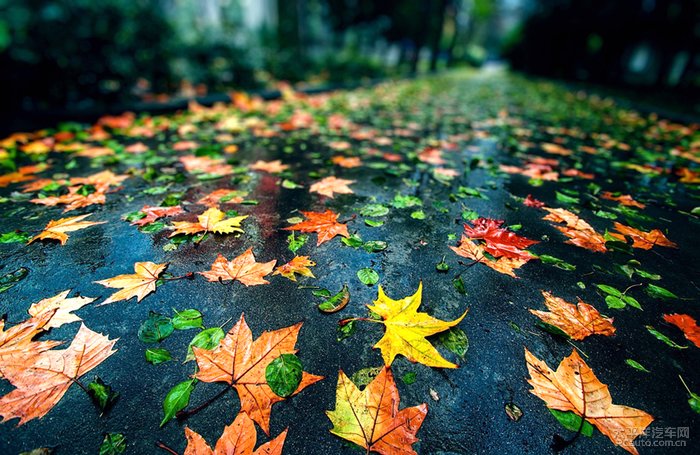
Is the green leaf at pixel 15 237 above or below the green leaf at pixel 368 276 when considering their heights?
below

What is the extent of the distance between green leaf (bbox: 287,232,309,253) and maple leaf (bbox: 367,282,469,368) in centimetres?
56

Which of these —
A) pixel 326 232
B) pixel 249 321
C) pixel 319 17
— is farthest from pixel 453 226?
pixel 319 17

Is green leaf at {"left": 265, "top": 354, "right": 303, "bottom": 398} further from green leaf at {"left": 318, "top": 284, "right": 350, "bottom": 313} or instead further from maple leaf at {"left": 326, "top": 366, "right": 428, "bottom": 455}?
green leaf at {"left": 318, "top": 284, "right": 350, "bottom": 313}

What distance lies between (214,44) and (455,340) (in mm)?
6829

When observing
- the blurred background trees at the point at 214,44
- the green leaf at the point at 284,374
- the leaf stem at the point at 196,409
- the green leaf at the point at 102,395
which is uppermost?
the blurred background trees at the point at 214,44

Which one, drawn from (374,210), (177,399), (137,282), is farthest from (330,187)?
(177,399)

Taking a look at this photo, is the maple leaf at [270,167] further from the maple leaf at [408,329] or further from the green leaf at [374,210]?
the maple leaf at [408,329]

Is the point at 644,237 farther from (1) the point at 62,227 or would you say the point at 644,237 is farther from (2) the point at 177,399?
(1) the point at 62,227

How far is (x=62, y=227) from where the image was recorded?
5.70ft

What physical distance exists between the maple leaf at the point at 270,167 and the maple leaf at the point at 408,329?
1863 mm

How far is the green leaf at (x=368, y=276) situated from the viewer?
141 cm

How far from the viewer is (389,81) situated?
1229 centimetres

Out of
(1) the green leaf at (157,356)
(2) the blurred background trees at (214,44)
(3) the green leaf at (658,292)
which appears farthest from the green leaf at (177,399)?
(2) the blurred background trees at (214,44)

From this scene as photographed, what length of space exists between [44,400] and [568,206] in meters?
2.89
